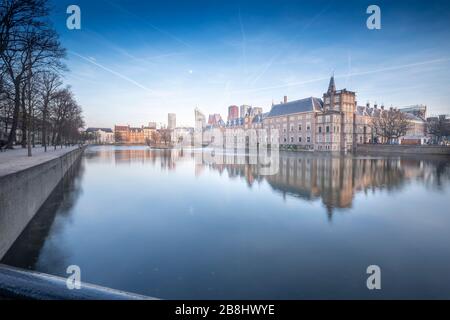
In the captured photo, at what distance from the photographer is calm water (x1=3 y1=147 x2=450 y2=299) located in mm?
5832

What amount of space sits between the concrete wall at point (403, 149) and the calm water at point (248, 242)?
4320 centimetres

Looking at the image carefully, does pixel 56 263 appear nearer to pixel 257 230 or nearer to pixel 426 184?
pixel 257 230

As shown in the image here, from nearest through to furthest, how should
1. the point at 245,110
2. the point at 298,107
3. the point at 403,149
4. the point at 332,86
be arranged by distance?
the point at 403,149
the point at 332,86
the point at 298,107
the point at 245,110

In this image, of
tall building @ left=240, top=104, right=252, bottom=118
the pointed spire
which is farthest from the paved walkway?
tall building @ left=240, top=104, right=252, bottom=118

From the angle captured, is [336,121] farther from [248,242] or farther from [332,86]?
[248,242]

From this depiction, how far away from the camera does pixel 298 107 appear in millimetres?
69500

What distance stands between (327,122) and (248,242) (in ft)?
191

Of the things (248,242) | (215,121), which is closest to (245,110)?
(215,121)

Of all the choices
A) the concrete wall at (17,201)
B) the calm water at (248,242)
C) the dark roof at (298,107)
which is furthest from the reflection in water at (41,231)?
the dark roof at (298,107)

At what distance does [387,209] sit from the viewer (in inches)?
481

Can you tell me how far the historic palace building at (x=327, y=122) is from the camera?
6012 centimetres

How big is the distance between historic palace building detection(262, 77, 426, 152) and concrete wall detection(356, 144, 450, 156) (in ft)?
10.7

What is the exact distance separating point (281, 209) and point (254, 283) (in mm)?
6614

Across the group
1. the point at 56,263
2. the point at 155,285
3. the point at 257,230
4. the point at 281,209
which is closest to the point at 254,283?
the point at 155,285
